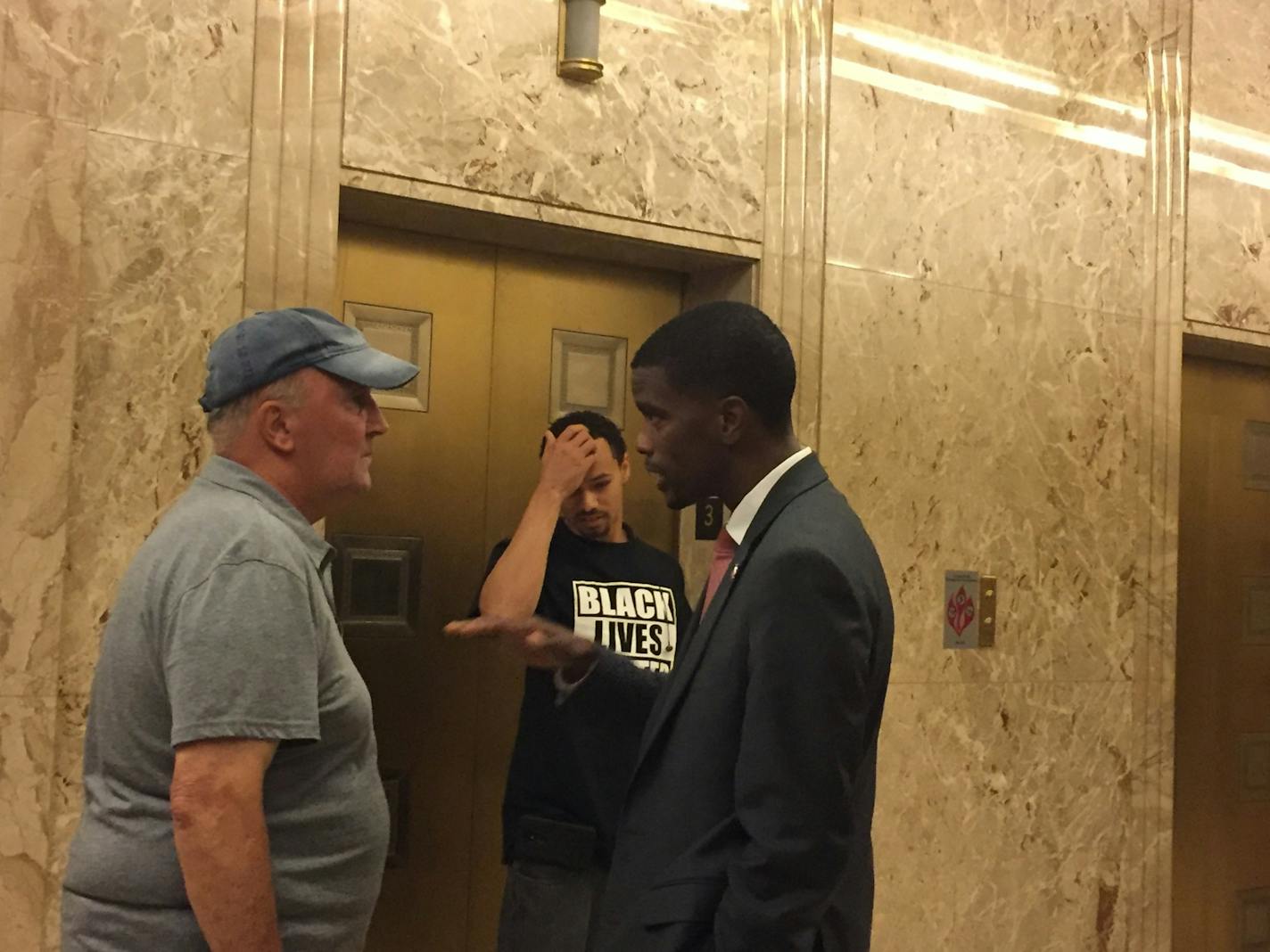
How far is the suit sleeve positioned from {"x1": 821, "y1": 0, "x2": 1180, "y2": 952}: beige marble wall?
2293mm

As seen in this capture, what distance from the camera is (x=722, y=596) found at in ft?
6.97

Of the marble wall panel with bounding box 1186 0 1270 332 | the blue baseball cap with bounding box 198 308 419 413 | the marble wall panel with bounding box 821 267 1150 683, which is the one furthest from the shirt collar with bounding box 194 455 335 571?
the marble wall panel with bounding box 1186 0 1270 332

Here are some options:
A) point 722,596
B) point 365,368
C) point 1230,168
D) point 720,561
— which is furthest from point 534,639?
point 1230,168

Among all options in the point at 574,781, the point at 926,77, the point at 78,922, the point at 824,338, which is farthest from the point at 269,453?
the point at 926,77

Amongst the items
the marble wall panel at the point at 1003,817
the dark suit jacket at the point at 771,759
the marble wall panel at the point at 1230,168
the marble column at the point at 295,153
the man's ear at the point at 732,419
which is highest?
the marble wall panel at the point at 1230,168

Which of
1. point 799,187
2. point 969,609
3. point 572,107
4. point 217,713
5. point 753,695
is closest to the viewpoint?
point 217,713

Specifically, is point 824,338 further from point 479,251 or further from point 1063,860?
point 1063,860

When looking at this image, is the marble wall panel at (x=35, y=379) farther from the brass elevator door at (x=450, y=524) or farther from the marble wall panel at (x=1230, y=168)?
the marble wall panel at (x=1230, y=168)

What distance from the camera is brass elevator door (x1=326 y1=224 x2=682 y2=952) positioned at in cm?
365

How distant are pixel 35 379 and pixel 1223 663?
4.31m

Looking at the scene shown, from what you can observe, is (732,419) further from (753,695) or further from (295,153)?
(295,153)

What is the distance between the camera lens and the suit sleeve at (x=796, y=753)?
1.87 m

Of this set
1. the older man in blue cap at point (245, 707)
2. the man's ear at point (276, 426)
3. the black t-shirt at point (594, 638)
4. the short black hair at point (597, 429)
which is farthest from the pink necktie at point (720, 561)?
the short black hair at point (597, 429)

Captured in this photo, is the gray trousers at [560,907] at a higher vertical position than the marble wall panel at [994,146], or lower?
lower
